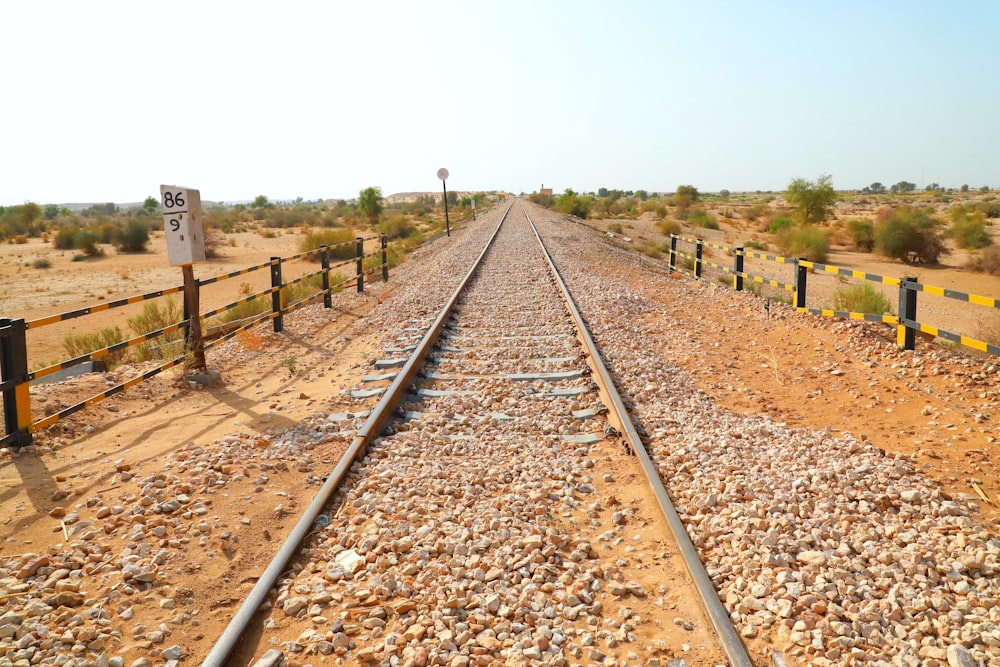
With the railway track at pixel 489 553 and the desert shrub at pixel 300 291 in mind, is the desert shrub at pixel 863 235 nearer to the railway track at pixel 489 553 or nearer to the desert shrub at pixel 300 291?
the desert shrub at pixel 300 291

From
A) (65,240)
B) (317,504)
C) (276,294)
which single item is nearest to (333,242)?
(65,240)

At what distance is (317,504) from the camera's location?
5.20 m

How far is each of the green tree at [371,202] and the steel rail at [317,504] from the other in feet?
191

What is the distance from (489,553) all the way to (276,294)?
8588 millimetres

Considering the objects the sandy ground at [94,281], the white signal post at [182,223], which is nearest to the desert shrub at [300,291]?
the sandy ground at [94,281]

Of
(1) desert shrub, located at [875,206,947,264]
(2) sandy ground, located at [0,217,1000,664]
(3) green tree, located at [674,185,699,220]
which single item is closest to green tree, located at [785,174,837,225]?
(1) desert shrub, located at [875,206,947,264]

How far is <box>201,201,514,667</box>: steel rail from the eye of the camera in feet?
12.4

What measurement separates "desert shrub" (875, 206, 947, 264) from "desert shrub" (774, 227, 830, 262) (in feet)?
8.16

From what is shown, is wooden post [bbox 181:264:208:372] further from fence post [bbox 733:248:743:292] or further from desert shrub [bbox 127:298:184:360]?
fence post [bbox 733:248:743:292]

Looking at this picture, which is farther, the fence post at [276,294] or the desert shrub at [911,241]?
the desert shrub at [911,241]

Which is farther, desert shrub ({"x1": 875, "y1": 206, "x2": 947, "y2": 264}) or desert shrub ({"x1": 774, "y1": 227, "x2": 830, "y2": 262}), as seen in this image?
desert shrub ({"x1": 774, "y1": 227, "x2": 830, "y2": 262})

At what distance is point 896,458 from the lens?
604 cm

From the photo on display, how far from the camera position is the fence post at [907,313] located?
354 inches

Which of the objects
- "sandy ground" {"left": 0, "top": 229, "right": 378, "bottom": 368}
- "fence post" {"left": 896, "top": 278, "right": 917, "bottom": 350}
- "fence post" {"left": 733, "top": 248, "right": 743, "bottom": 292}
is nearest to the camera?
"fence post" {"left": 896, "top": 278, "right": 917, "bottom": 350}
